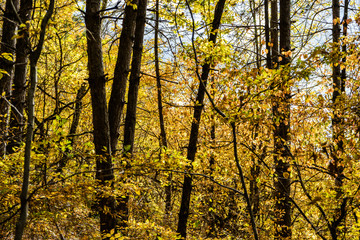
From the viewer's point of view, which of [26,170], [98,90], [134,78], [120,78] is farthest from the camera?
[134,78]

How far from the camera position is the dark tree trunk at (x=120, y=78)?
4652 mm

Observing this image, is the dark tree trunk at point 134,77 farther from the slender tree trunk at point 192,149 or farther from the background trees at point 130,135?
the slender tree trunk at point 192,149

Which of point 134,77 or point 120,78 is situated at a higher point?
point 134,77

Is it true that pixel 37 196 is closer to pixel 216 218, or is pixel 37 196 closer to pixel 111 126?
pixel 111 126

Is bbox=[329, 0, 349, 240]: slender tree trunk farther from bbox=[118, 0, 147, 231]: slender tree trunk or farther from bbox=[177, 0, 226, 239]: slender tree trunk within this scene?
bbox=[118, 0, 147, 231]: slender tree trunk

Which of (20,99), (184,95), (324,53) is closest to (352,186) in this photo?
(324,53)

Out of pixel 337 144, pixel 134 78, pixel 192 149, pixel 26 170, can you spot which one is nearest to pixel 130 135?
pixel 134 78

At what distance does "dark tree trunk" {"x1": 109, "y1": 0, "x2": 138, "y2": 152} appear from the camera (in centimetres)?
465

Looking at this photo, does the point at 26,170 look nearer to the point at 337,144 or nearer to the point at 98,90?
the point at 98,90

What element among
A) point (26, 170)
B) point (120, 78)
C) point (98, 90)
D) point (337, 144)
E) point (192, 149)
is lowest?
point (26, 170)

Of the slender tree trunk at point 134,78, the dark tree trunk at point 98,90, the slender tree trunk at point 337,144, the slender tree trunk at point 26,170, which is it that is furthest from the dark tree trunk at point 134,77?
the slender tree trunk at point 337,144

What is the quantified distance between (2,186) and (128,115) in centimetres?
252

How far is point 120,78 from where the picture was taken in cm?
474

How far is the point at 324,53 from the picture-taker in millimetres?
3777
